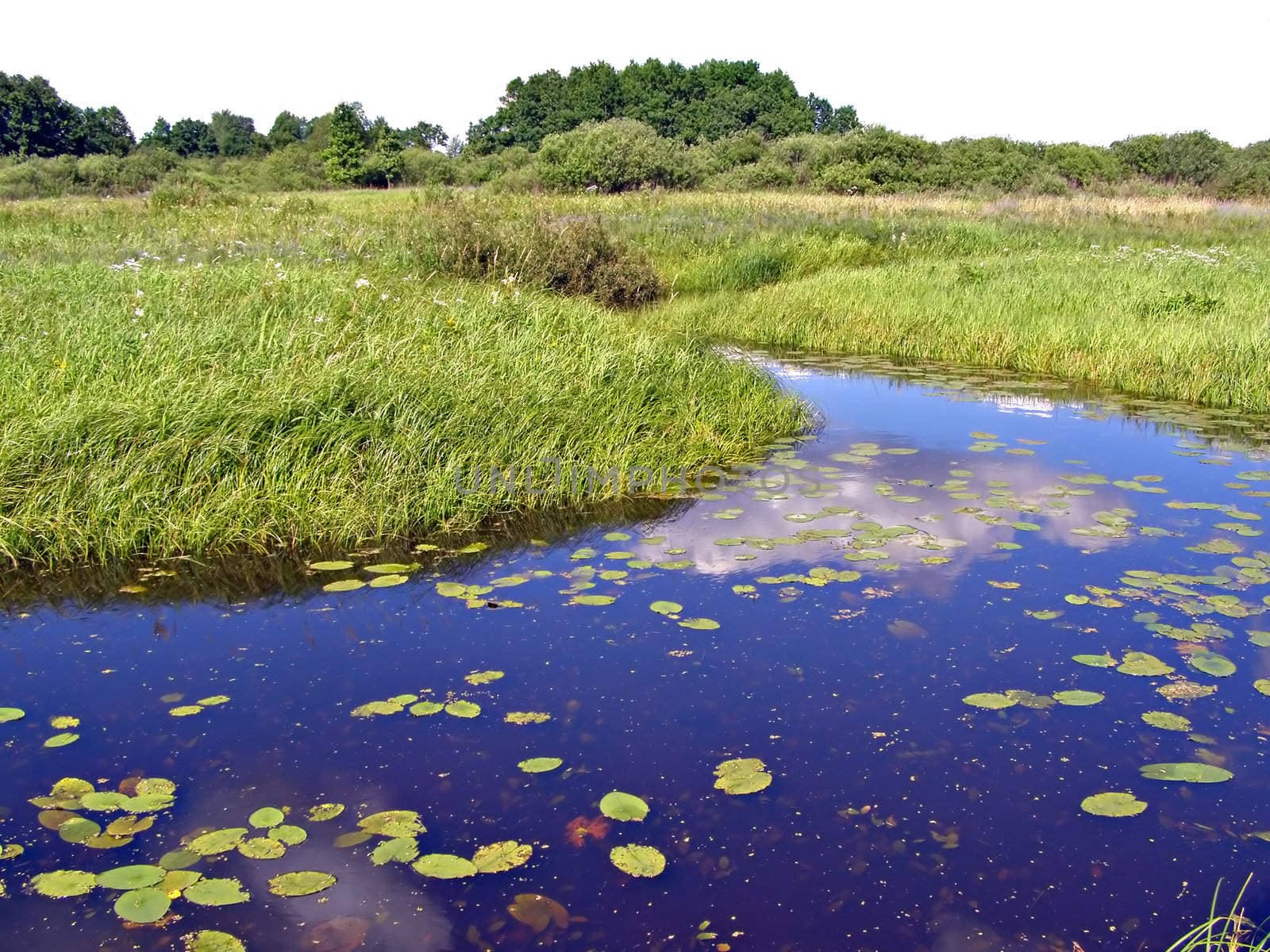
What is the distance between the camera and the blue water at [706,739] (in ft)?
8.87

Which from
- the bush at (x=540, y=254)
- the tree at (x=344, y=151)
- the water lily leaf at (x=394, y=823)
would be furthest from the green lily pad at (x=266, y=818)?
the tree at (x=344, y=151)

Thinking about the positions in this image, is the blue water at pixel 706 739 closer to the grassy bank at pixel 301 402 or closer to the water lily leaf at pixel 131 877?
the water lily leaf at pixel 131 877

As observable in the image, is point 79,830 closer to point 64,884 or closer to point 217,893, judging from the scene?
point 64,884

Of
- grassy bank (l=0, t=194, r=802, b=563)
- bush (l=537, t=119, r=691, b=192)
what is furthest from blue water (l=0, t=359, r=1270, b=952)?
bush (l=537, t=119, r=691, b=192)

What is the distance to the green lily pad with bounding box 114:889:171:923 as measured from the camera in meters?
2.62

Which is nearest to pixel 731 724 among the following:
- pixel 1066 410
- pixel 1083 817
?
pixel 1083 817

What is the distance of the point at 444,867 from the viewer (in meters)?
2.83

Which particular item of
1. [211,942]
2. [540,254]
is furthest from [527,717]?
[540,254]

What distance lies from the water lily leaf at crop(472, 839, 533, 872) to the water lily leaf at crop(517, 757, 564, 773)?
1.23 feet

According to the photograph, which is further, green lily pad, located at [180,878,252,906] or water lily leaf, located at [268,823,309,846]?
water lily leaf, located at [268,823,309,846]

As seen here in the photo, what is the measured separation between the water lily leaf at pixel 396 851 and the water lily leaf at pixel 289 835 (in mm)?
228

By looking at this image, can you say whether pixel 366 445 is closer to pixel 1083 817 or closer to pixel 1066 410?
pixel 1083 817

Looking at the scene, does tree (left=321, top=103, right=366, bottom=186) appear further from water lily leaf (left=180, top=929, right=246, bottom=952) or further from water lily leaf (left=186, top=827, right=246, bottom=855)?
water lily leaf (left=180, top=929, right=246, bottom=952)

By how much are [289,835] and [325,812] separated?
→ 15cm
